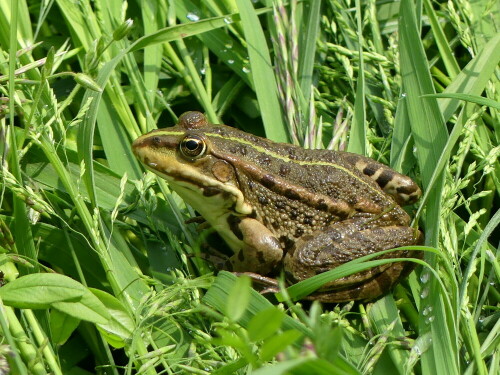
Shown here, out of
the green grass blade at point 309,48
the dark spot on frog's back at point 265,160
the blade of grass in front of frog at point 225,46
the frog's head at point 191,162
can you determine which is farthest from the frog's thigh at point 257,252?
the blade of grass in front of frog at point 225,46

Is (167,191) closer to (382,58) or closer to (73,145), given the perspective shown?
(73,145)

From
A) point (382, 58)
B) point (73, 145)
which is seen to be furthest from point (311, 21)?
point (73, 145)

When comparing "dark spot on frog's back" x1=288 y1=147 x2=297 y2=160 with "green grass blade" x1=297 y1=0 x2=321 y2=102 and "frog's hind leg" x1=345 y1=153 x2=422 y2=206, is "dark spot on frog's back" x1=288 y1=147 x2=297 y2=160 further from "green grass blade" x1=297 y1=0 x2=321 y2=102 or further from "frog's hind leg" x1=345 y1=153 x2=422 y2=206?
"green grass blade" x1=297 y1=0 x2=321 y2=102

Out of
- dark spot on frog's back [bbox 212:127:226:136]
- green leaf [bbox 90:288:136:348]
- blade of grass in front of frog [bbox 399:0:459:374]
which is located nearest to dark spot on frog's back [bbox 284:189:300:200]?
dark spot on frog's back [bbox 212:127:226:136]

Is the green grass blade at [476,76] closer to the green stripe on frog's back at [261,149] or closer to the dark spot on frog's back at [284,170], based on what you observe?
the green stripe on frog's back at [261,149]

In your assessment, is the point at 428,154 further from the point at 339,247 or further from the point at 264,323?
the point at 264,323
